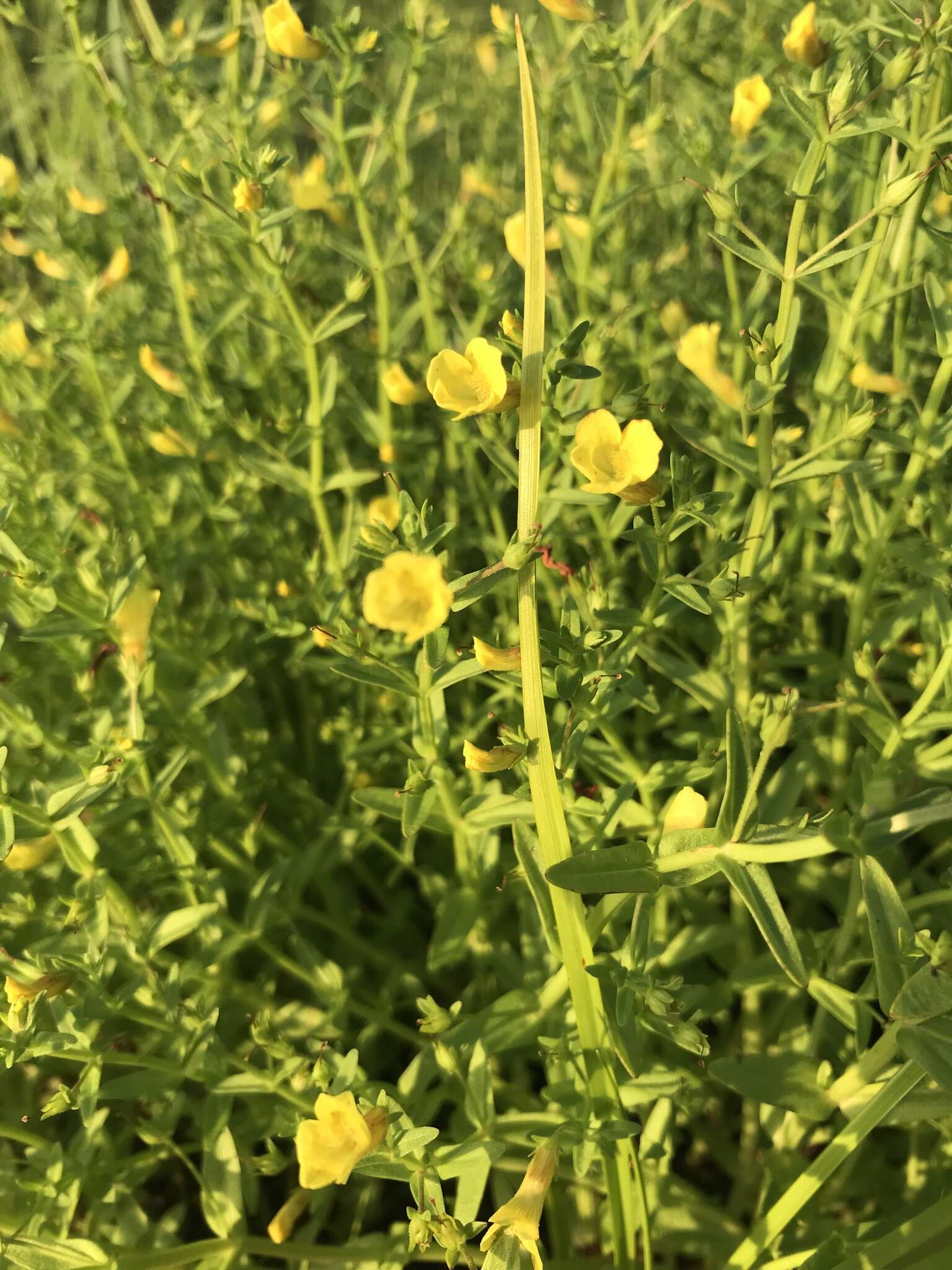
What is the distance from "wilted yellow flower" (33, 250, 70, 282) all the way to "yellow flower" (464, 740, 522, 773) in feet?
4.46

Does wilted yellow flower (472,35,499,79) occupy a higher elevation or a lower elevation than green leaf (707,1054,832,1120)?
higher

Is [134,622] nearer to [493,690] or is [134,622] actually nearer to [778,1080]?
[493,690]

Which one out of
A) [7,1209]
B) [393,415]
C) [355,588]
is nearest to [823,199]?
[393,415]

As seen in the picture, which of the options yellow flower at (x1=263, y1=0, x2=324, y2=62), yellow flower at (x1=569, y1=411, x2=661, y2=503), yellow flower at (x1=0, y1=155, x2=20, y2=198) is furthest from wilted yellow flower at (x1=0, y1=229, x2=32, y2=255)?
yellow flower at (x1=569, y1=411, x2=661, y2=503)

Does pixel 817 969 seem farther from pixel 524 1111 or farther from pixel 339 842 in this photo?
pixel 339 842

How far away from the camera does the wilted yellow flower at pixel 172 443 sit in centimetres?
160

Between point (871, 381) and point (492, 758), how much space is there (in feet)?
2.99

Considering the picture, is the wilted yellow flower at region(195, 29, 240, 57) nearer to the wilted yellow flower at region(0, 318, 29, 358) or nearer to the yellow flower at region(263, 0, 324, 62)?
the yellow flower at region(263, 0, 324, 62)

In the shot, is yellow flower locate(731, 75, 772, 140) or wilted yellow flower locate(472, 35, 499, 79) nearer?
yellow flower locate(731, 75, 772, 140)

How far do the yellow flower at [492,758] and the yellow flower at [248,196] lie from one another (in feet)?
2.58

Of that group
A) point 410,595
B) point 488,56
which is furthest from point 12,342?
point 488,56

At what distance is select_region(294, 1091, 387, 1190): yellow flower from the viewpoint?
3.17 ft

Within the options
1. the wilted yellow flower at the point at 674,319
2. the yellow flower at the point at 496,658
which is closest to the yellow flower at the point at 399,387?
the wilted yellow flower at the point at 674,319

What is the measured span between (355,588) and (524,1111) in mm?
929
